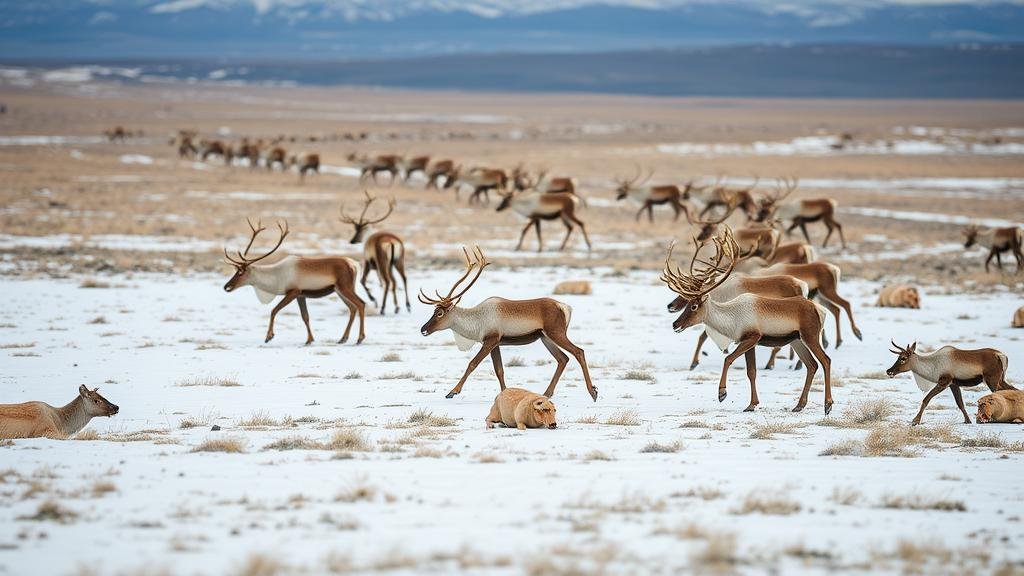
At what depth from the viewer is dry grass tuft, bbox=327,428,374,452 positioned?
8.88m

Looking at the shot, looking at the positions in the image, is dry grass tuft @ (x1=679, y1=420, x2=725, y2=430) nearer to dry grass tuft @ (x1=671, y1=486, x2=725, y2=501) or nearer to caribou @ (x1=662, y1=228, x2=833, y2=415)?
caribou @ (x1=662, y1=228, x2=833, y2=415)

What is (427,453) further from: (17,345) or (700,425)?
Answer: (17,345)

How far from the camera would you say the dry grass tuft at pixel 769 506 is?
7164 millimetres

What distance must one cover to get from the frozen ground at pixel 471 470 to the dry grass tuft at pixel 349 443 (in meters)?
0.05

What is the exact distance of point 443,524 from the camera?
22.4ft

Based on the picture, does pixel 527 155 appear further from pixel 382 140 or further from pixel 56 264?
pixel 56 264

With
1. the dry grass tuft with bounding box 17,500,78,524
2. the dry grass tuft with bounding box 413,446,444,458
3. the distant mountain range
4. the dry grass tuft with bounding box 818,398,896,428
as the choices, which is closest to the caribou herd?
the dry grass tuft with bounding box 818,398,896,428

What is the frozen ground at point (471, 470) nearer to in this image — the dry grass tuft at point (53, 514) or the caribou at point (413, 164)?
the dry grass tuft at point (53, 514)

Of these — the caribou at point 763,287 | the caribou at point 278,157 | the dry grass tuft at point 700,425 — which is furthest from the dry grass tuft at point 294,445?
the caribou at point 278,157

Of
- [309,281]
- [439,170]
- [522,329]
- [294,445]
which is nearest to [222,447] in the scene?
[294,445]

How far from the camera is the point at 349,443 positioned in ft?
29.5

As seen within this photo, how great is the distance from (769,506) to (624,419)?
315 cm

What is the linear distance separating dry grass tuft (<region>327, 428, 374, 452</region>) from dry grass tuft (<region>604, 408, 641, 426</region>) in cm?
230

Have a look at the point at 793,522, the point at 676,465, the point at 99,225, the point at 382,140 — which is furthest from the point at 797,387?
the point at 382,140
